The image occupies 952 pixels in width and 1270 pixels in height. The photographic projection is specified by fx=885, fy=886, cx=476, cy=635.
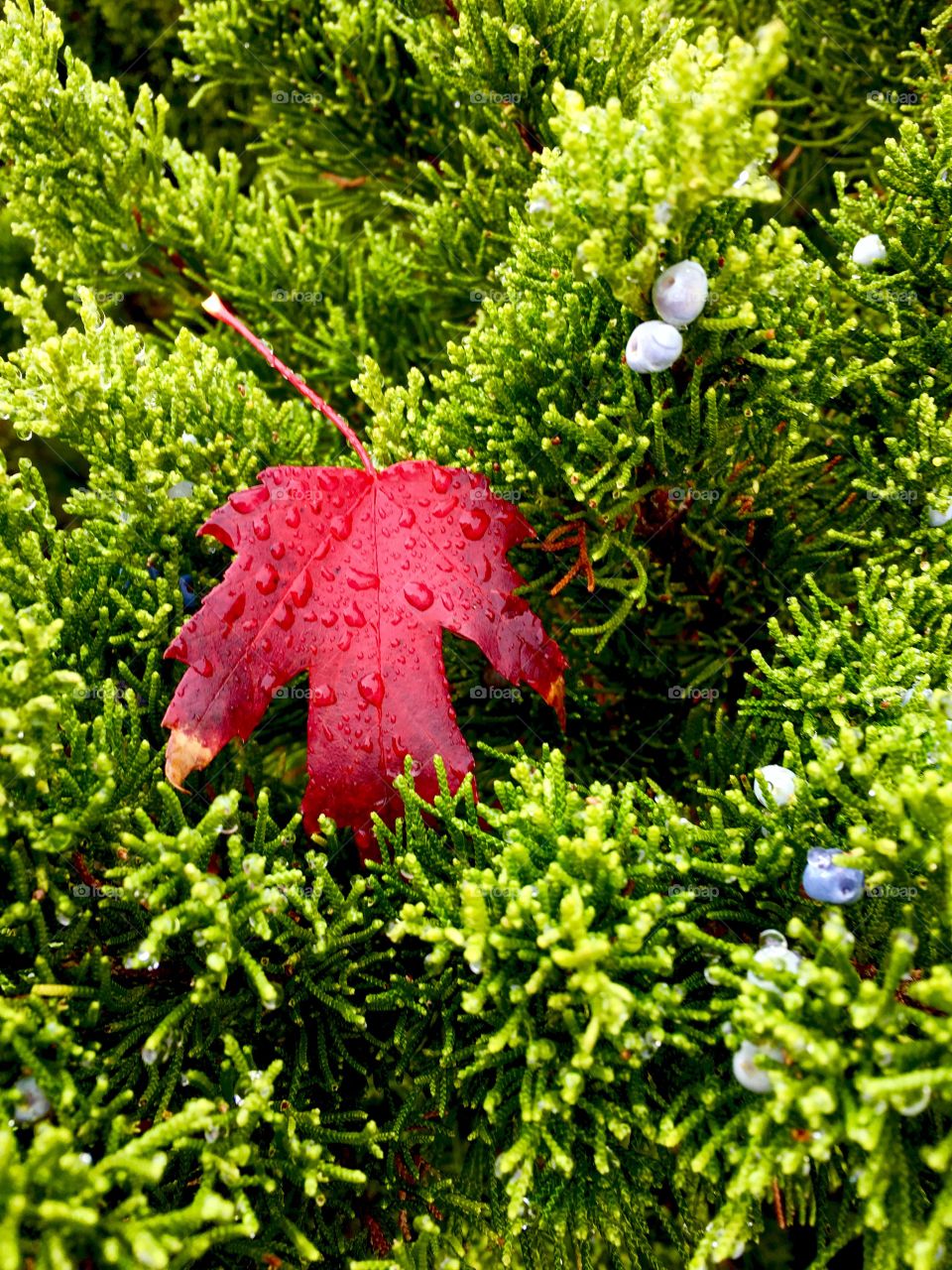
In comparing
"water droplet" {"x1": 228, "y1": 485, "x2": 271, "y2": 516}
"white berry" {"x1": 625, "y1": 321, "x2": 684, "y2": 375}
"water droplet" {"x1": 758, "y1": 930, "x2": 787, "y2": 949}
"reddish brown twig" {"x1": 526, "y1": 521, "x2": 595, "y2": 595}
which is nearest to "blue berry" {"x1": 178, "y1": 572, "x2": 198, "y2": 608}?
"water droplet" {"x1": 228, "y1": 485, "x2": 271, "y2": 516}

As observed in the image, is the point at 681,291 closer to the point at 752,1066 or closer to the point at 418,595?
the point at 418,595

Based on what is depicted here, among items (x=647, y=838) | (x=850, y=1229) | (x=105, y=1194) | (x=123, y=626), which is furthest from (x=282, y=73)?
(x=850, y=1229)

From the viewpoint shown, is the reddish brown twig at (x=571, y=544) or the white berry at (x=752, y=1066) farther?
the reddish brown twig at (x=571, y=544)

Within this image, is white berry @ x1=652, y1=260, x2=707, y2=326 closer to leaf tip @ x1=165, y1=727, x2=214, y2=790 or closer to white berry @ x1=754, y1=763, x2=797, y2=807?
white berry @ x1=754, y1=763, x2=797, y2=807

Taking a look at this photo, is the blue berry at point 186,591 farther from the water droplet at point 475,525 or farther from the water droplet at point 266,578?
the water droplet at point 475,525

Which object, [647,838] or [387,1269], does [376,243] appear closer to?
[647,838]

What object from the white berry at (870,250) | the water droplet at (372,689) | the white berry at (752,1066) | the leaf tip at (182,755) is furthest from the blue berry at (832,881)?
the white berry at (870,250)

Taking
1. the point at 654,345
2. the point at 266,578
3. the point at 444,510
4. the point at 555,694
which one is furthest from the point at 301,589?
the point at 654,345
